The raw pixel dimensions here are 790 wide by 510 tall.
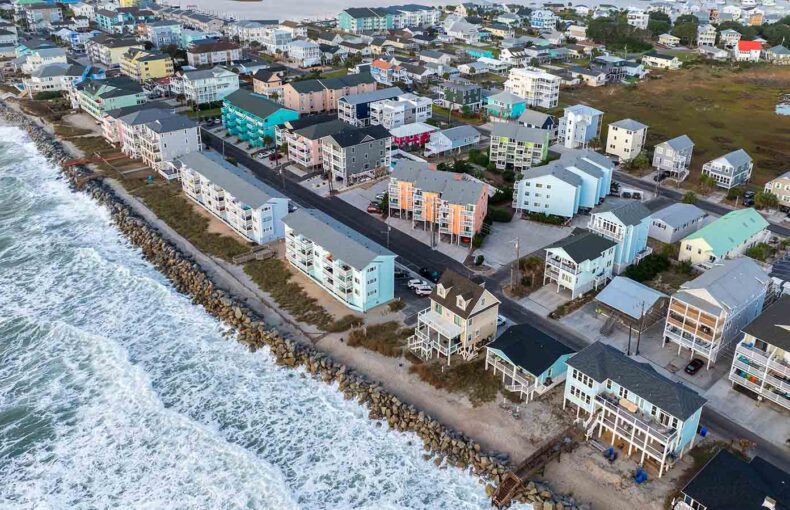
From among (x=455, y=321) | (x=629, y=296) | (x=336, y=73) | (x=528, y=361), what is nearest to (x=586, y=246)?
(x=629, y=296)

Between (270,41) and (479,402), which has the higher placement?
(270,41)

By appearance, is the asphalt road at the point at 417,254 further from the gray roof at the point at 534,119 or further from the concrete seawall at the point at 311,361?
the gray roof at the point at 534,119

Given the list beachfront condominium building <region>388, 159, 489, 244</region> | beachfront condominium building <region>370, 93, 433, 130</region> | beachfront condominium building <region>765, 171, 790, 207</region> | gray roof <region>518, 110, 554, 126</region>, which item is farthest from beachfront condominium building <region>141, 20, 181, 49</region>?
beachfront condominium building <region>765, 171, 790, 207</region>

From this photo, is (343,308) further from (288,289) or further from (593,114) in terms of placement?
(593,114)

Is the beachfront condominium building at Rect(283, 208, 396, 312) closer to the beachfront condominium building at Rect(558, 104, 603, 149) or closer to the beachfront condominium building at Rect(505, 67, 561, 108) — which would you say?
the beachfront condominium building at Rect(558, 104, 603, 149)

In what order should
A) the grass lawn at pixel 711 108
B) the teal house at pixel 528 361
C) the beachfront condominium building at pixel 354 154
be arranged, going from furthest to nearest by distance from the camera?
1. the grass lawn at pixel 711 108
2. the beachfront condominium building at pixel 354 154
3. the teal house at pixel 528 361

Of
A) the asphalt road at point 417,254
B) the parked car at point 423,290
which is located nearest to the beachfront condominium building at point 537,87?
the asphalt road at point 417,254

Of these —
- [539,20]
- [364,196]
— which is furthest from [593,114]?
[539,20]
